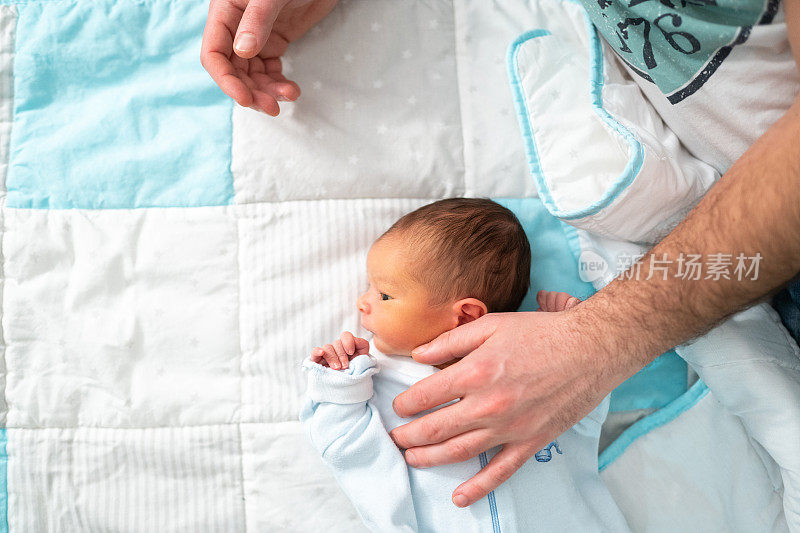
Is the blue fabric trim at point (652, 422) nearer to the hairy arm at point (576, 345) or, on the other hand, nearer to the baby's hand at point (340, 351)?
the hairy arm at point (576, 345)

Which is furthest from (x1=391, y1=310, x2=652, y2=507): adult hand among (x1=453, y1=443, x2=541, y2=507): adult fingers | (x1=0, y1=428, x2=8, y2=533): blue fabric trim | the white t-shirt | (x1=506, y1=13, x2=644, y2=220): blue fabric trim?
(x1=0, y1=428, x2=8, y2=533): blue fabric trim

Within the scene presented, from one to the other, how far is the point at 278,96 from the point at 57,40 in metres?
0.44

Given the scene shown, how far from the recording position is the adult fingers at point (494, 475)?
931 millimetres

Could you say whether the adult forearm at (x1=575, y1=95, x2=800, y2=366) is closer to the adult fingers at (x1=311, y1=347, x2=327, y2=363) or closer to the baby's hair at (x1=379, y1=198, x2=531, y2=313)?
the baby's hair at (x1=379, y1=198, x2=531, y2=313)

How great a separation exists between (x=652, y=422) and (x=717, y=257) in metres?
0.42

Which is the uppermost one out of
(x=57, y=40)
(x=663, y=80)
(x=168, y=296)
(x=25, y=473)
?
(x=663, y=80)

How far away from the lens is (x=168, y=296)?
3.62 ft

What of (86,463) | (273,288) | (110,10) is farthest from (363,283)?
(110,10)

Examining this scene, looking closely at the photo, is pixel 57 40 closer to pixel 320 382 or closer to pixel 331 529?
pixel 320 382

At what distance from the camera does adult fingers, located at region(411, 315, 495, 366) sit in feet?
3.15

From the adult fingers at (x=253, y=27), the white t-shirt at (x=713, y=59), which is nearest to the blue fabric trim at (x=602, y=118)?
the white t-shirt at (x=713, y=59)

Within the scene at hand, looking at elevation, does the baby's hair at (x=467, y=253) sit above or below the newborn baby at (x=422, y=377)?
above

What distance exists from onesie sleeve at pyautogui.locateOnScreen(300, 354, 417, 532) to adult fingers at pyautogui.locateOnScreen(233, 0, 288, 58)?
52 cm

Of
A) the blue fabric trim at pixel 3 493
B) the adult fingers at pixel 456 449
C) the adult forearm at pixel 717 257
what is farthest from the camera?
the blue fabric trim at pixel 3 493
